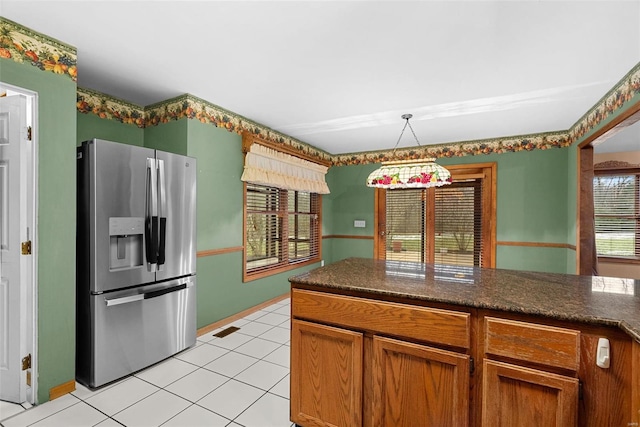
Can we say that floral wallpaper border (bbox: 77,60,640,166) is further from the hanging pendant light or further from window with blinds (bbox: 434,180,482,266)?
the hanging pendant light

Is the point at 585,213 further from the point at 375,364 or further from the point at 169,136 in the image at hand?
the point at 169,136

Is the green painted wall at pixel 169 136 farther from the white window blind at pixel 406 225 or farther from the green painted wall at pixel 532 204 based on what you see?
the green painted wall at pixel 532 204

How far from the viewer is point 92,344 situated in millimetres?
2223

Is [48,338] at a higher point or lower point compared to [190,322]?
higher

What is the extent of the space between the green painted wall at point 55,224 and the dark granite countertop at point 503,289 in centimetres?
176

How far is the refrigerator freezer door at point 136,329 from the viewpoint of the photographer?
2238mm

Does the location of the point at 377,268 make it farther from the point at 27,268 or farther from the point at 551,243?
the point at 551,243

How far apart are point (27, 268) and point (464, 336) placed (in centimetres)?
275

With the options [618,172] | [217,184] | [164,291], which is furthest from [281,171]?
[618,172]

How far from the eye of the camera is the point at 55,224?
6.97 ft

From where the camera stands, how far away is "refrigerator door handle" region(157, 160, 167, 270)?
8.48 feet

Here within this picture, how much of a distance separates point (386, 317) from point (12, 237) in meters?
2.51

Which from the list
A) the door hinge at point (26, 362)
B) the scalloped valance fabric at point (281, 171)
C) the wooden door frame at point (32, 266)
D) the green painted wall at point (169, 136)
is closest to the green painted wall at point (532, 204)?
the scalloped valance fabric at point (281, 171)

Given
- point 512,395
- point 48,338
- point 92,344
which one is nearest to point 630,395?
point 512,395
